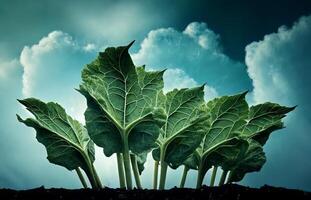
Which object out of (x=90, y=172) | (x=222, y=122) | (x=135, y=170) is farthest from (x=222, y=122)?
(x=90, y=172)

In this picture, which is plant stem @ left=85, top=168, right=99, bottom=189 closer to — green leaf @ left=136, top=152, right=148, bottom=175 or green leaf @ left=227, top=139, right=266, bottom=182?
green leaf @ left=136, top=152, right=148, bottom=175

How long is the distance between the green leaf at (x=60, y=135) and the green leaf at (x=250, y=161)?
1.02 meters

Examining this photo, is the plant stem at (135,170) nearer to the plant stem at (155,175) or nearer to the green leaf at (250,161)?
the plant stem at (155,175)

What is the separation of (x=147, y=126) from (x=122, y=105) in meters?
0.20

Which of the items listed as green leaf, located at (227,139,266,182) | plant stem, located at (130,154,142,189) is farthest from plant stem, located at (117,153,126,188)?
green leaf, located at (227,139,266,182)

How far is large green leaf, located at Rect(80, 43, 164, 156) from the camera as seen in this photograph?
221 centimetres

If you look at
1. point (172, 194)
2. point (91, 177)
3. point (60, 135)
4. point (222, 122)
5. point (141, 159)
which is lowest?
point (172, 194)

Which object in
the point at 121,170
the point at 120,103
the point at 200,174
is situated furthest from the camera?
the point at 200,174

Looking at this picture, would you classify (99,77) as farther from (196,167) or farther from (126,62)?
(196,167)

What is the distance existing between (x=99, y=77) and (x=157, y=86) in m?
0.35

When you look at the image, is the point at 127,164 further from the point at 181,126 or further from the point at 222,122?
the point at 222,122

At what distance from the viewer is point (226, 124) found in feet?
8.42

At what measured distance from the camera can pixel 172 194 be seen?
1960mm

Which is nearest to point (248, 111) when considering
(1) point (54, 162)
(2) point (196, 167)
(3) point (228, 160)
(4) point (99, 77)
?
(3) point (228, 160)
